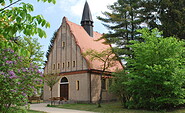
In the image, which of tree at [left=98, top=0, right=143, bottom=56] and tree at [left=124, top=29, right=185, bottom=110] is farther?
tree at [left=98, top=0, right=143, bottom=56]

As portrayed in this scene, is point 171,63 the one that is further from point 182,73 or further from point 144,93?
point 144,93

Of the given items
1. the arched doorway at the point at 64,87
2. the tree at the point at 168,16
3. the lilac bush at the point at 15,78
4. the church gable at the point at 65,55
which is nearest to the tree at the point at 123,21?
the tree at the point at 168,16

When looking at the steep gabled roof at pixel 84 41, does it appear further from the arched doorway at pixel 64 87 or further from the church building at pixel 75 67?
the arched doorway at pixel 64 87

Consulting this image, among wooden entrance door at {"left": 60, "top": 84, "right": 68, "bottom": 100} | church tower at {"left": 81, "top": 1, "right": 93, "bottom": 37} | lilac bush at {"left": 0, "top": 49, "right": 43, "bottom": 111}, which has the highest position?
church tower at {"left": 81, "top": 1, "right": 93, "bottom": 37}

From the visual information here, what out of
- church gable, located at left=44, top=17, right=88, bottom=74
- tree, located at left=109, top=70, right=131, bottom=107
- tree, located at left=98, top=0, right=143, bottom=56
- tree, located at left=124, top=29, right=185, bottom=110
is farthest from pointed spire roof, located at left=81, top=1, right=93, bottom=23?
tree, located at left=124, top=29, right=185, bottom=110

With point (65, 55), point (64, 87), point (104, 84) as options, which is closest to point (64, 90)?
point (64, 87)

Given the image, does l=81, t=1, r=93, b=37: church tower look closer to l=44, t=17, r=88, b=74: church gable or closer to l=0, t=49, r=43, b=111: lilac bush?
l=44, t=17, r=88, b=74: church gable

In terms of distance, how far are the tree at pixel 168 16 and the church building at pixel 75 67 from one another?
6.70m

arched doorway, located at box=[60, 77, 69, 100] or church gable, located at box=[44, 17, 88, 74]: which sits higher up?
church gable, located at box=[44, 17, 88, 74]

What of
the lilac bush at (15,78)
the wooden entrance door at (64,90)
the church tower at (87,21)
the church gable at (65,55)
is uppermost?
the church tower at (87,21)

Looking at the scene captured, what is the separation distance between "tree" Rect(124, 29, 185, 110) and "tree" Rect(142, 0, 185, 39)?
10.5 ft

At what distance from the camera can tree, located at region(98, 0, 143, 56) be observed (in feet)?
70.5

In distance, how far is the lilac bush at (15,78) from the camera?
772 cm

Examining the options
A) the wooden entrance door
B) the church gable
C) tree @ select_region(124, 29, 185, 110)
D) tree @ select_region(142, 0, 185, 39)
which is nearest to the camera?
tree @ select_region(124, 29, 185, 110)
